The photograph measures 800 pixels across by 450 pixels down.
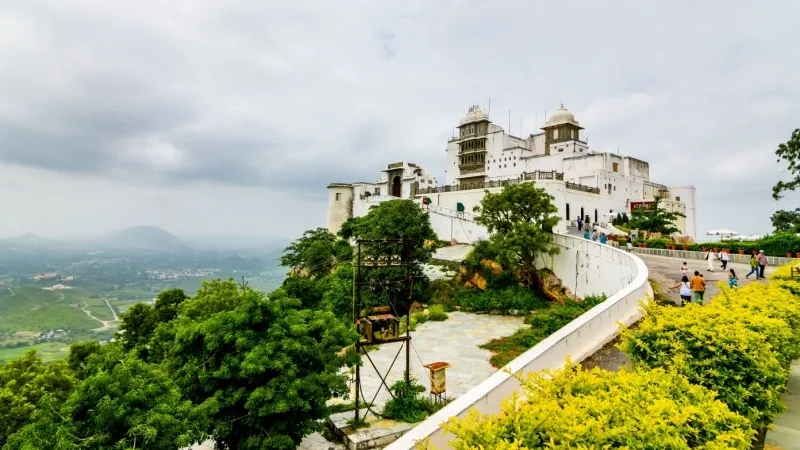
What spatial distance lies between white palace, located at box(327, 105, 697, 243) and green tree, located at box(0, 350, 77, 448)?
85.0 feet

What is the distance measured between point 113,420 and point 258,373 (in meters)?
1.88

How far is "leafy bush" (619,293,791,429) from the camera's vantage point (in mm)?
4109

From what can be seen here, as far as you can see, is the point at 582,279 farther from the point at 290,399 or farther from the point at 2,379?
the point at 2,379

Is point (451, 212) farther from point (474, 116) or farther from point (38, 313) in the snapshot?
point (38, 313)

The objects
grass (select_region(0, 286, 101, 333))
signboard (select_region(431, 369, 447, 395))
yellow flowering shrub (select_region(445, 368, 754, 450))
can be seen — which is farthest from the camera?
grass (select_region(0, 286, 101, 333))

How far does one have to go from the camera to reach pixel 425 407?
8.34 metres

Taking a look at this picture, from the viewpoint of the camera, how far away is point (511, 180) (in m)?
36.4

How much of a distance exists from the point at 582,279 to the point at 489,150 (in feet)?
107

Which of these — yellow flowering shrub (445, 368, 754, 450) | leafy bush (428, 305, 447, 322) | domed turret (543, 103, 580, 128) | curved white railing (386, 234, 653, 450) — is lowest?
leafy bush (428, 305, 447, 322)

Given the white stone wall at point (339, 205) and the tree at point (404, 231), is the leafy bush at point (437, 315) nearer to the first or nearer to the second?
the tree at point (404, 231)

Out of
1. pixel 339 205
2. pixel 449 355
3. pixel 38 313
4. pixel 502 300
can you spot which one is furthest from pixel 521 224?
pixel 38 313

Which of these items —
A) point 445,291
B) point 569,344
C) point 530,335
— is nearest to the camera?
point 569,344

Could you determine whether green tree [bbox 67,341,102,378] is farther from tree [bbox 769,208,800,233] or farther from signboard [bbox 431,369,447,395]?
tree [bbox 769,208,800,233]

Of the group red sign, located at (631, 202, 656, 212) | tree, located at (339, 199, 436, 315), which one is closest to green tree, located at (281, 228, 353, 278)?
tree, located at (339, 199, 436, 315)
